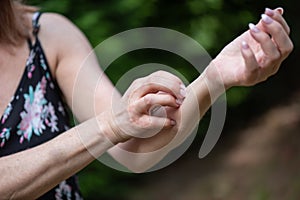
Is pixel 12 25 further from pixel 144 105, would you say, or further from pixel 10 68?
pixel 144 105

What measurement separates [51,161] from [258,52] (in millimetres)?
472

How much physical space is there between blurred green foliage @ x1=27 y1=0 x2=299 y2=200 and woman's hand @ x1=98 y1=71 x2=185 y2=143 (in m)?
1.38

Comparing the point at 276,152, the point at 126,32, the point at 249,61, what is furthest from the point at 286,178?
the point at 249,61

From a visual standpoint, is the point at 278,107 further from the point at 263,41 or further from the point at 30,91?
the point at 263,41

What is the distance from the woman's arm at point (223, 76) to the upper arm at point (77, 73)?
148mm

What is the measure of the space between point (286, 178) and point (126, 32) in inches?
47.4

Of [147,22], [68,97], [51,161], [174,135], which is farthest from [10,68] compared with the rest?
[147,22]

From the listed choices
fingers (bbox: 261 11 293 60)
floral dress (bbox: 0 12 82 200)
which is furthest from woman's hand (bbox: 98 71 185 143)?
floral dress (bbox: 0 12 82 200)

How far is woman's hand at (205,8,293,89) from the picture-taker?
1555 mm

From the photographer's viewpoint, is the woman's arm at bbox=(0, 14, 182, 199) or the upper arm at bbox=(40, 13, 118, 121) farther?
→ the upper arm at bbox=(40, 13, 118, 121)

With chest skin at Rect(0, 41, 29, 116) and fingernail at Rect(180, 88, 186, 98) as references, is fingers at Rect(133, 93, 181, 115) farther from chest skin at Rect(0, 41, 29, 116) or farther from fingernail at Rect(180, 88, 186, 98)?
chest skin at Rect(0, 41, 29, 116)

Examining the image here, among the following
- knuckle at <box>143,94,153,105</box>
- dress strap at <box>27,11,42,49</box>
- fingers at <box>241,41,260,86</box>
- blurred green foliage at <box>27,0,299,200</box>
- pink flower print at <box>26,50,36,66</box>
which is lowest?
blurred green foliage at <box>27,0,299,200</box>

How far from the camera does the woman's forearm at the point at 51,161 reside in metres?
1.74

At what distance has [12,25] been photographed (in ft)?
6.79
